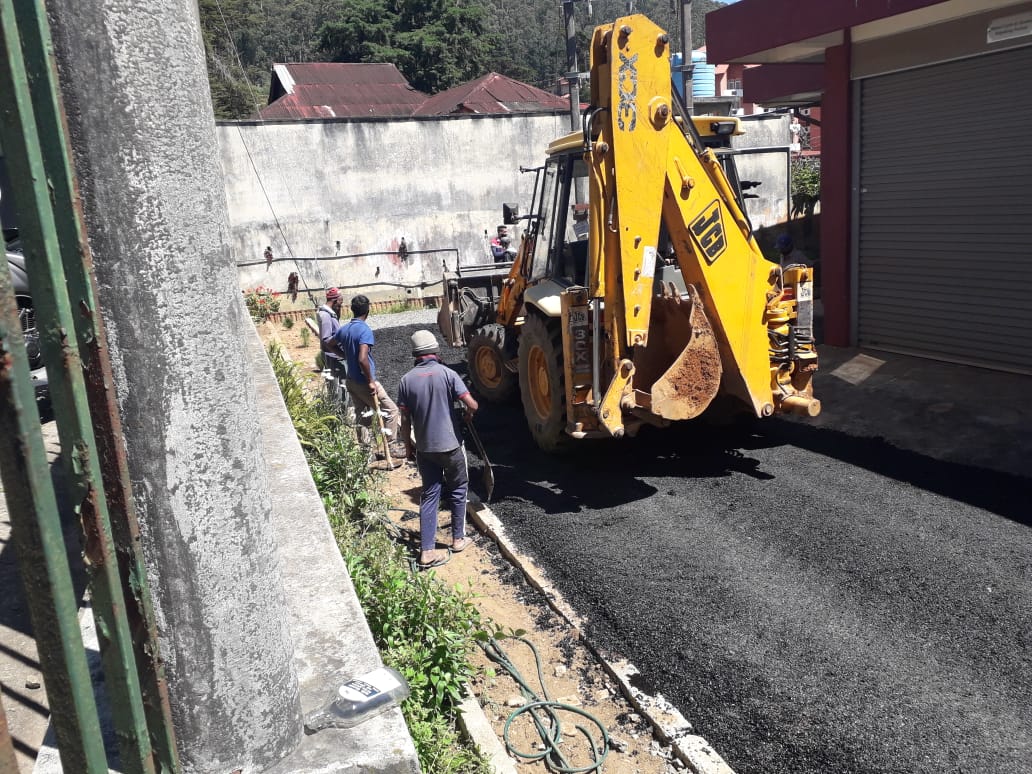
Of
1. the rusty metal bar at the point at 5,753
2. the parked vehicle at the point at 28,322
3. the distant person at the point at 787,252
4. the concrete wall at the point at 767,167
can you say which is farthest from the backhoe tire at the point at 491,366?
the concrete wall at the point at 767,167

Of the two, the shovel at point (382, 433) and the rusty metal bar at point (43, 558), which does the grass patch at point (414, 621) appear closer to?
the shovel at point (382, 433)

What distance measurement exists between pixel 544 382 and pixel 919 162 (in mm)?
6086

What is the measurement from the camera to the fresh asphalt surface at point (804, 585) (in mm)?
4125

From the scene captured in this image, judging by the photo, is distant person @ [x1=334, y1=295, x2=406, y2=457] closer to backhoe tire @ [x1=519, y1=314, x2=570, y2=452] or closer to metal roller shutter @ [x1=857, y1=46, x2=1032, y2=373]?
backhoe tire @ [x1=519, y1=314, x2=570, y2=452]

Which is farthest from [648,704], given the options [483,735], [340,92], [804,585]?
[340,92]

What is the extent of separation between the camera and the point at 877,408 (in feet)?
30.6

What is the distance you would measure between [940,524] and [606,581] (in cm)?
250

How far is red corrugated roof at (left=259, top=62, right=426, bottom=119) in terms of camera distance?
31062 millimetres

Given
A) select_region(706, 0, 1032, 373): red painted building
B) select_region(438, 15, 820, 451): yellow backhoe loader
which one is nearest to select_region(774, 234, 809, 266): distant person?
select_region(706, 0, 1032, 373): red painted building

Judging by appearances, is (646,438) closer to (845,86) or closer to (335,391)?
(335,391)

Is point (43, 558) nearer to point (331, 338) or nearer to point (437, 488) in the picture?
point (437, 488)

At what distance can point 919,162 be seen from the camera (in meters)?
10.9

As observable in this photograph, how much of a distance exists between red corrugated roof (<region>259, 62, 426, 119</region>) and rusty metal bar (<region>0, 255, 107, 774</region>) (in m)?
30.3

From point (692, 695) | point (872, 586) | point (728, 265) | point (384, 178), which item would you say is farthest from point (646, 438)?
point (384, 178)
